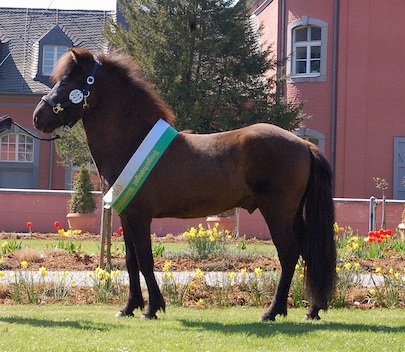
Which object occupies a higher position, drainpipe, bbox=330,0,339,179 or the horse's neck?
drainpipe, bbox=330,0,339,179

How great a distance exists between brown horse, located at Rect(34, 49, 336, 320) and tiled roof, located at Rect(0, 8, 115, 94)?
25973 millimetres

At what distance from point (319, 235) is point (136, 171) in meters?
1.98

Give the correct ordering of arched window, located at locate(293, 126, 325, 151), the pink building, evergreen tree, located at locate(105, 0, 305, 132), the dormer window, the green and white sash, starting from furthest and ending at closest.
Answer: the dormer window
arched window, located at locate(293, 126, 325, 151)
the pink building
evergreen tree, located at locate(105, 0, 305, 132)
the green and white sash

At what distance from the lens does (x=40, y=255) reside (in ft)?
43.0

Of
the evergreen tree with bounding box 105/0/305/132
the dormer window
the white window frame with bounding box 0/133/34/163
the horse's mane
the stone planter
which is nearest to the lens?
the horse's mane

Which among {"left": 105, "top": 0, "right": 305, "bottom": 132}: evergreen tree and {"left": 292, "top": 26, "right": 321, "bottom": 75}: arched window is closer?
{"left": 105, "top": 0, "right": 305, "bottom": 132}: evergreen tree

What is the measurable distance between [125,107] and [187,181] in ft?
3.66

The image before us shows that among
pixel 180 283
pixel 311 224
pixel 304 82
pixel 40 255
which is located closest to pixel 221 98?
pixel 304 82

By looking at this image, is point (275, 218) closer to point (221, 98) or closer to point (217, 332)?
point (217, 332)

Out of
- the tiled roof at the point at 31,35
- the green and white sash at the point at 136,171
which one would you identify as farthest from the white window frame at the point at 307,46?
the green and white sash at the point at 136,171

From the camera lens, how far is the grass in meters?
6.65

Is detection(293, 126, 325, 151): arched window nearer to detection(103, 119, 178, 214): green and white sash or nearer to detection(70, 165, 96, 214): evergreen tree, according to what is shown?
detection(70, 165, 96, 214): evergreen tree

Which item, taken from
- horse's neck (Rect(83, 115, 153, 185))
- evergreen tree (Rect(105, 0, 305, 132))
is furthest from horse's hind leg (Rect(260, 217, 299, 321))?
evergreen tree (Rect(105, 0, 305, 132))

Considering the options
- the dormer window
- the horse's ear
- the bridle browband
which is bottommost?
the bridle browband
